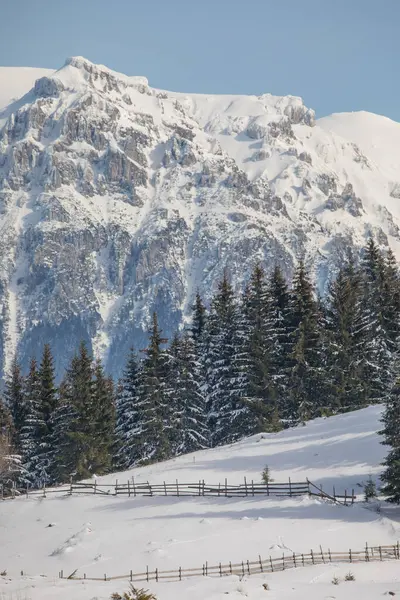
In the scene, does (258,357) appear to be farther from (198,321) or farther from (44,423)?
(44,423)

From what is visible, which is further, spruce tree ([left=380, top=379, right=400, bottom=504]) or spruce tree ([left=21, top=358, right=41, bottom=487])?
spruce tree ([left=21, top=358, right=41, bottom=487])

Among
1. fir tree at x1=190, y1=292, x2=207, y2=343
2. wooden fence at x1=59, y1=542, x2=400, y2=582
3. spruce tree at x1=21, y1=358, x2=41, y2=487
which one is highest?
fir tree at x1=190, y1=292, x2=207, y2=343

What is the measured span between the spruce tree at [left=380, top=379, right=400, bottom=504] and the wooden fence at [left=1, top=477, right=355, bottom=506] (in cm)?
340

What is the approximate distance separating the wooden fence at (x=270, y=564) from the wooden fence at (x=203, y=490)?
7177 millimetres

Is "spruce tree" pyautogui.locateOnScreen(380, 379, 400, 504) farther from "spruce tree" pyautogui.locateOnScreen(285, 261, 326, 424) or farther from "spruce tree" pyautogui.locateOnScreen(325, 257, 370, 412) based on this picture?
"spruce tree" pyautogui.locateOnScreen(325, 257, 370, 412)

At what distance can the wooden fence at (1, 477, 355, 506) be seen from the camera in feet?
131

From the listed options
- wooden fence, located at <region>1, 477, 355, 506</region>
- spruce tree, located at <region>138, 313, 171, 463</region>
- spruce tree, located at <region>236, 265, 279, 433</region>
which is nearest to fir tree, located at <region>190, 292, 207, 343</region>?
spruce tree, located at <region>138, 313, 171, 463</region>

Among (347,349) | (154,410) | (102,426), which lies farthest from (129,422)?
(347,349)

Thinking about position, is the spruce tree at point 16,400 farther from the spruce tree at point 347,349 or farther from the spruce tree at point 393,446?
the spruce tree at point 393,446

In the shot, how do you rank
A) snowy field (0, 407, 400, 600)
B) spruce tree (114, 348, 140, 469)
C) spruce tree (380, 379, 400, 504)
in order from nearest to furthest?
1. snowy field (0, 407, 400, 600)
2. spruce tree (380, 379, 400, 504)
3. spruce tree (114, 348, 140, 469)

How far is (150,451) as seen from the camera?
55844 millimetres

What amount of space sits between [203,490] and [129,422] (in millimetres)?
18705

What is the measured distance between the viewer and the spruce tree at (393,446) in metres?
34.6

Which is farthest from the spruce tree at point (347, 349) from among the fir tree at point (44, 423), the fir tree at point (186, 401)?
the fir tree at point (44, 423)
